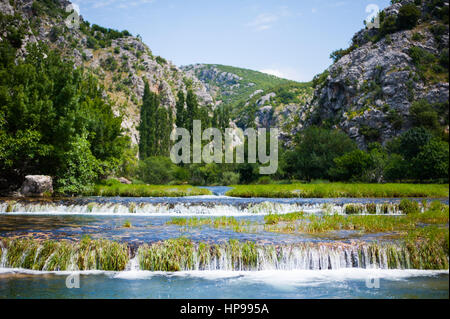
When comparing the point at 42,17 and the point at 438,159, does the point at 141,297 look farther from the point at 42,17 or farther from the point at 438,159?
the point at 42,17

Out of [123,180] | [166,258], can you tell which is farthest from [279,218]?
[123,180]

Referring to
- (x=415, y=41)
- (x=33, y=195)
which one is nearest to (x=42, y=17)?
(x=33, y=195)

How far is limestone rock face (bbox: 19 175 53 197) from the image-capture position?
112 ft

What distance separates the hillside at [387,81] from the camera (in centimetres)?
8181

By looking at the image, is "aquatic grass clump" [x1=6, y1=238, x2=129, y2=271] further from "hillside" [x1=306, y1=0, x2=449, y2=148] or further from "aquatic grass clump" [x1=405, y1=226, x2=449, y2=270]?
"hillside" [x1=306, y1=0, x2=449, y2=148]

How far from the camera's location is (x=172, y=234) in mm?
15859

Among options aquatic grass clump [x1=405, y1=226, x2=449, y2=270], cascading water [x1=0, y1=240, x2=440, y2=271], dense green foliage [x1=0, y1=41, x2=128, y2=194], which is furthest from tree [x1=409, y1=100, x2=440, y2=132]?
cascading water [x1=0, y1=240, x2=440, y2=271]

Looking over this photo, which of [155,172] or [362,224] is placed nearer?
[362,224]

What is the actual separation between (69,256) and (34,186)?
25790 mm

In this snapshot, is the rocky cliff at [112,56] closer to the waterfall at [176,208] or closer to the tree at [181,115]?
the tree at [181,115]

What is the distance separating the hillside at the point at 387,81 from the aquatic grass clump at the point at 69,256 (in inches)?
2830

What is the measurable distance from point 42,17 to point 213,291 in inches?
5185

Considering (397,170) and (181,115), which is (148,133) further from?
(397,170)

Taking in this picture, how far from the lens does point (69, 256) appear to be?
12062 millimetres
